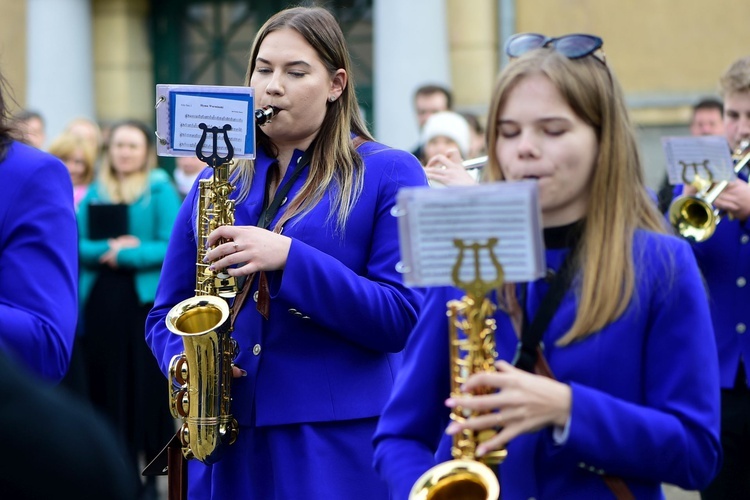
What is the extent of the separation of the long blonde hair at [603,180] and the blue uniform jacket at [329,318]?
980mm

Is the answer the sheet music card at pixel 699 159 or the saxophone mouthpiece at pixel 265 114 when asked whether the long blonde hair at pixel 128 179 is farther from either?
the saxophone mouthpiece at pixel 265 114

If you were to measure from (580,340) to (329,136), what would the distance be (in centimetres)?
155

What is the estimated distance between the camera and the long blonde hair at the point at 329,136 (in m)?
3.82

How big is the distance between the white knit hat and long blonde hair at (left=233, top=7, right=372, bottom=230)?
348 cm

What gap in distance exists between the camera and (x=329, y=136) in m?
3.97

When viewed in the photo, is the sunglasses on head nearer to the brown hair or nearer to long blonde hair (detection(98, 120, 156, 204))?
the brown hair

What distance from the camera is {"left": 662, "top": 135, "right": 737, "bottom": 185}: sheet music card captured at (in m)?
4.99

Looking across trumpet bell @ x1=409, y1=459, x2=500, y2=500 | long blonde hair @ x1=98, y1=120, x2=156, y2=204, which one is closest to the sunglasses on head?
trumpet bell @ x1=409, y1=459, x2=500, y2=500

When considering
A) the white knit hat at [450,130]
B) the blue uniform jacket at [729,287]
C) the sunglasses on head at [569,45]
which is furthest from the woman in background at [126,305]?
the sunglasses on head at [569,45]

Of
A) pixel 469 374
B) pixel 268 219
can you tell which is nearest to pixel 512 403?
pixel 469 374

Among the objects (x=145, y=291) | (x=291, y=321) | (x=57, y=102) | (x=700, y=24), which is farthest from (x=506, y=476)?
(x=57, y=102)

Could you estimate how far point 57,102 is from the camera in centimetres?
1238

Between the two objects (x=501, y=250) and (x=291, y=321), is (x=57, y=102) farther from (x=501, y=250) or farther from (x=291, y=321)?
(x=501, y=250)

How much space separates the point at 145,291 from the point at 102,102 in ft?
19.5
